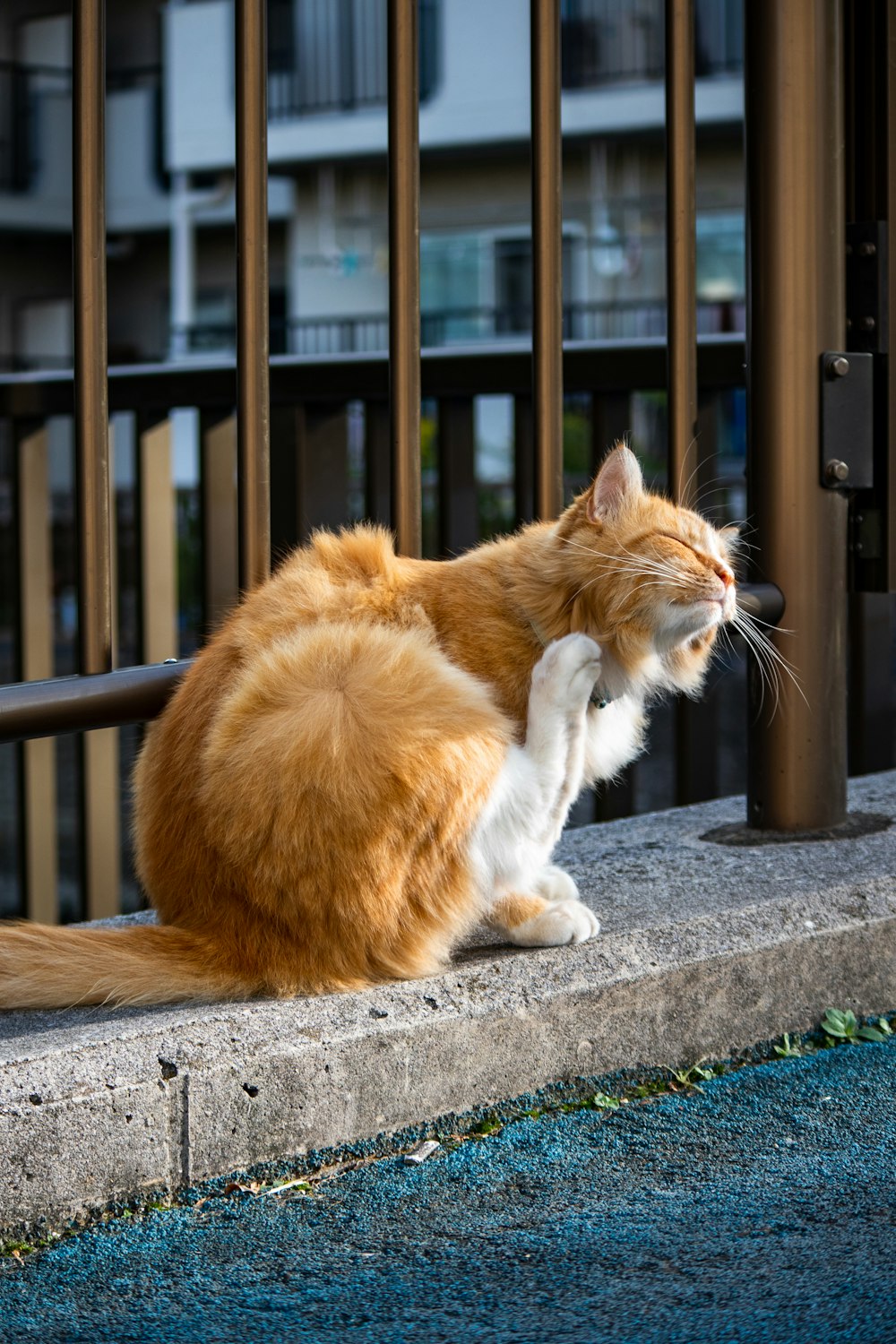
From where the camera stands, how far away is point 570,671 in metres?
1.37

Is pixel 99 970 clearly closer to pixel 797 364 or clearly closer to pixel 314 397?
pixel 797 364

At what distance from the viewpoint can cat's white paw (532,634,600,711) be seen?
137 centimetres

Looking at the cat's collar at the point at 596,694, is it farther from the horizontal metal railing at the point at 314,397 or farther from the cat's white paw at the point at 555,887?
the horizontal metal railing at the point at 314,397

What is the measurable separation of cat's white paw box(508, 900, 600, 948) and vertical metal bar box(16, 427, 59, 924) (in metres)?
1.61

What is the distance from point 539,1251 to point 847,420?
120 centimetres

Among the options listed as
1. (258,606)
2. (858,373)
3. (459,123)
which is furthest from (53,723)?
(459,123)

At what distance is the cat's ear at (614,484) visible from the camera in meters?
1.42

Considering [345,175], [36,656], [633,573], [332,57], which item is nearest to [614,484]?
[633,573]

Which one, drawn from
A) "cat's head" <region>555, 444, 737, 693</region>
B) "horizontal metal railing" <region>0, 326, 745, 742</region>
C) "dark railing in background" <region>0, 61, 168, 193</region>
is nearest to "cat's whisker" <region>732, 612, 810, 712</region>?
"cat's head" <region>555, 444, 737, 693</region>

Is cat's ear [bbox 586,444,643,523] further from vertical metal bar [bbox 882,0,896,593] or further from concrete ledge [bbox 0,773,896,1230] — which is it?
vertical metal bar [bbox 882,0,896,593]

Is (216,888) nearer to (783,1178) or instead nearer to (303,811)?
(303,811)

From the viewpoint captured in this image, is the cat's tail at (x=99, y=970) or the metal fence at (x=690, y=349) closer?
the cat's tail at (x=99, y=970)

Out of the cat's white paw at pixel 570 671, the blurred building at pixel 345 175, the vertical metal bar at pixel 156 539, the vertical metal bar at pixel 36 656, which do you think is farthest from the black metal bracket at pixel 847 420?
the blurred building at pixel 345 175

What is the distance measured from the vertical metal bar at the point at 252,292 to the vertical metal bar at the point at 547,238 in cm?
34
